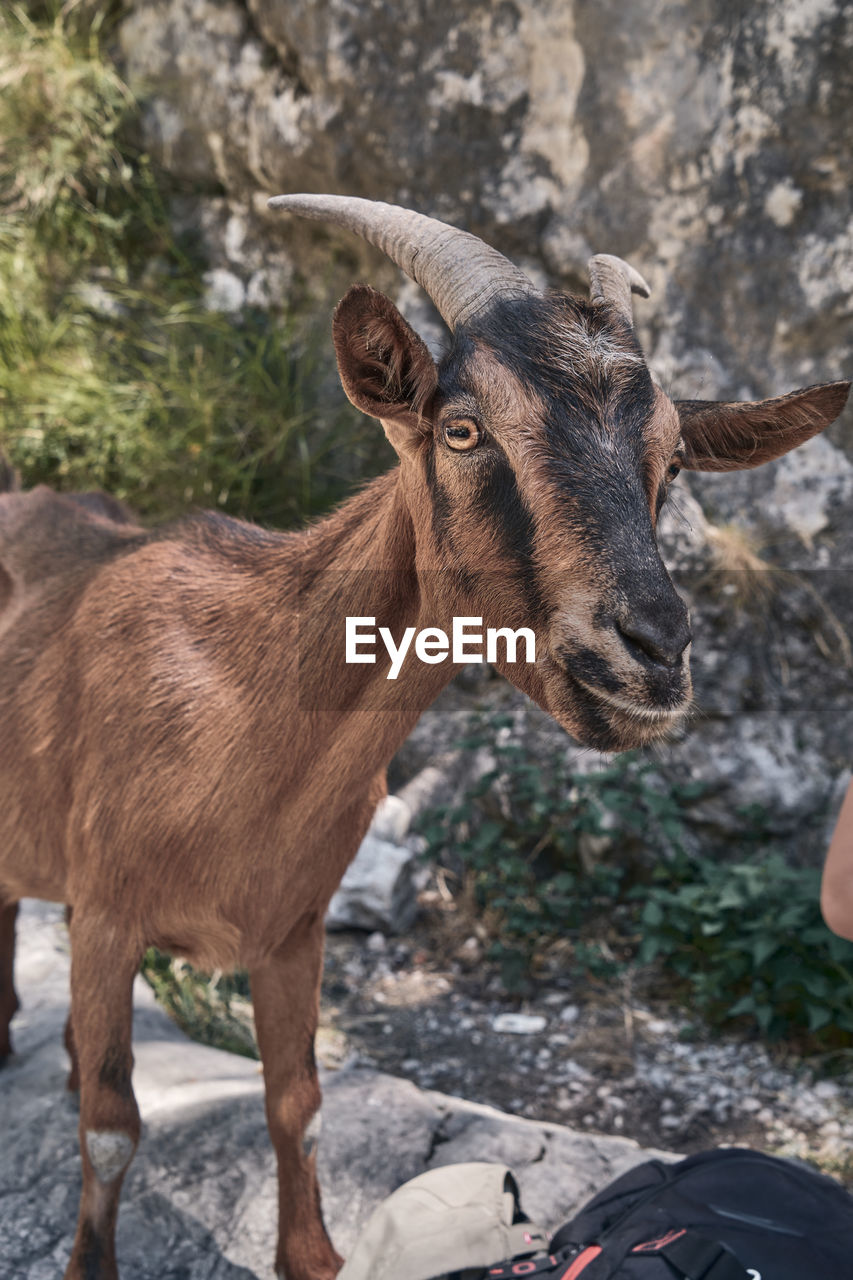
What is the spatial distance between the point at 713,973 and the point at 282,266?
458cm

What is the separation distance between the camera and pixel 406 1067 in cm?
448

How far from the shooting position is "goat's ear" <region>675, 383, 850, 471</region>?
2.37 metres

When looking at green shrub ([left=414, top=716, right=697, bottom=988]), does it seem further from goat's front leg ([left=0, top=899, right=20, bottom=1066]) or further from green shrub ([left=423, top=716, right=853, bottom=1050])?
goat's front leg ([left=0, top=899, right=20, bottom=1066])

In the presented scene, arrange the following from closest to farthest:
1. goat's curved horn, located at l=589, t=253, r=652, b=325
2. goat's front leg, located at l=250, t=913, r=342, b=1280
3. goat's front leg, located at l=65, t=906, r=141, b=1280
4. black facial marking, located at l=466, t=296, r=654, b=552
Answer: black facial marking, located at l=466, t=296, r=654, b=552, goat's curved horn, located at l=589, t=253, r=652, b=325, goat's front leg, located at l=65, t=906, r=141, b=1280, goat's front leg, located at l=250, t=913, r=342, b=1280

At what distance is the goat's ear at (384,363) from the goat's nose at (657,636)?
63 centimetres

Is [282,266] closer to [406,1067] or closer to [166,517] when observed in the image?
[166,517]

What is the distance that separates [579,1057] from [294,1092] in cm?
186

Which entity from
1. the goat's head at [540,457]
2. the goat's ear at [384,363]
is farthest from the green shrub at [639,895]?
the goat's ear at [384,363]

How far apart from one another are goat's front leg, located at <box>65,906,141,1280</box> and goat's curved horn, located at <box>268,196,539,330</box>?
167 centimetres

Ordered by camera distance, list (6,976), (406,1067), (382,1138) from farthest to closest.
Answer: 1. (406,1067)
2. (6,976)
3. (382,1138)

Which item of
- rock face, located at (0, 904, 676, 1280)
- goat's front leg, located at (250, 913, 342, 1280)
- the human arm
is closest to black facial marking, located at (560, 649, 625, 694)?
the human arm

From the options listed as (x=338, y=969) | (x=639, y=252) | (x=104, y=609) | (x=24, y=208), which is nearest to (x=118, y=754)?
(x=104, y=609)

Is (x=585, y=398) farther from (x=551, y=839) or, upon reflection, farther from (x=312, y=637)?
(x=551, y=839)

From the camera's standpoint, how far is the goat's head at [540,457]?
6.32 ft
